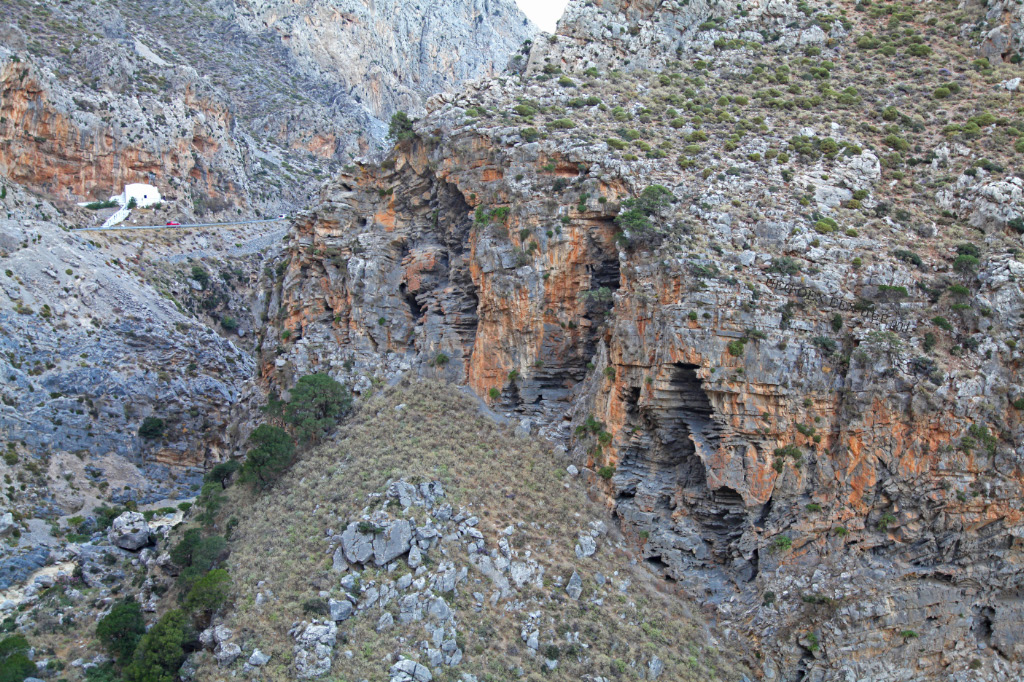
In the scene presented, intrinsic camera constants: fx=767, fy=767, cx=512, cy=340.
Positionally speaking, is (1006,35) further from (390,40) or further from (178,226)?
(390,40)

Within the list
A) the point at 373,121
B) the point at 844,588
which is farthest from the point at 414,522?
the point at 373,121

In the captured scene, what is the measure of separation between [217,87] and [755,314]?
105 metres

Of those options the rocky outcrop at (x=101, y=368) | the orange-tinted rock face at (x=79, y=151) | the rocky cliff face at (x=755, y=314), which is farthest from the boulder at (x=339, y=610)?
the orange-tinted rock face at (x=79, y=151)

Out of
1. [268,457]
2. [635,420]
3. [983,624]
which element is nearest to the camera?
→ [983,624]

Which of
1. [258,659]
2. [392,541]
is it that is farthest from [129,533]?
[392,541]

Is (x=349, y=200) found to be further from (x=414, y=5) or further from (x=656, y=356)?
(x=414, y=5)

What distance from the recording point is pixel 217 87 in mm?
115125

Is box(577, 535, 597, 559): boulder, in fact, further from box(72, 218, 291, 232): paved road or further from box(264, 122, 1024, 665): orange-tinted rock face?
box(72, 218, 291, 232): paved road

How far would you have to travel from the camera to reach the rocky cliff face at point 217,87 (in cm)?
7525

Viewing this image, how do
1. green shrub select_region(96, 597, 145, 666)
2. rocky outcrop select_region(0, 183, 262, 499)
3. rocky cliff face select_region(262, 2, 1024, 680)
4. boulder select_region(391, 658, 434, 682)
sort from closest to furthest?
boulder select_region(391, 658, 434, 682) < rocky cliff face select_region(262, 2, 1024, 680) < green shrub select_region(96, 597, 145, 666) < rocky outcrop select_region(0, 183, 262, 499)

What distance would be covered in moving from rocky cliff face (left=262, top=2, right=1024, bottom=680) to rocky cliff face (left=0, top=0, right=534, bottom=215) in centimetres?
4433

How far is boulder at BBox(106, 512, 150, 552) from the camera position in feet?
145

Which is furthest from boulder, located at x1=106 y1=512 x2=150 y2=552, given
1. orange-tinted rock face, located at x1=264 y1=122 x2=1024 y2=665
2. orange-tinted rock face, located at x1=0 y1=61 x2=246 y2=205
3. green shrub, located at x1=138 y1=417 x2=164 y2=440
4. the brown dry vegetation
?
orange-tinted rock face, located at x1=0 y1=61 x2=246 y2=205

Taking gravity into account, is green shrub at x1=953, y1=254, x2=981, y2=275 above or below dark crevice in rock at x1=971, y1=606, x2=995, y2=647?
above
